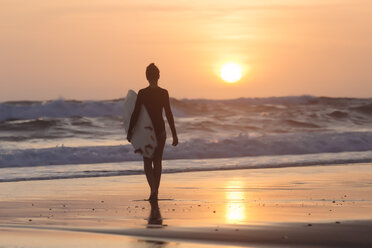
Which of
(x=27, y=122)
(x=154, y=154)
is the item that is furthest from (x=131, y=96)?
(x=27, y=122)

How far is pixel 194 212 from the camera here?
367 inches

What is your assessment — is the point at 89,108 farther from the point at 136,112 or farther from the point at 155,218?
the point at 155,218

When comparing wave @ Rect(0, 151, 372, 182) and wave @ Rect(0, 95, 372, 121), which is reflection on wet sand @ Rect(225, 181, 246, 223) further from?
wave @ Rect(0, 95, 372, 121)

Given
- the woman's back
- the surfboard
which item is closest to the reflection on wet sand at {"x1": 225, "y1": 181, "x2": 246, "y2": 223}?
the surfboard

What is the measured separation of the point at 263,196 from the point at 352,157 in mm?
10226

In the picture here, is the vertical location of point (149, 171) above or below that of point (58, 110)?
below

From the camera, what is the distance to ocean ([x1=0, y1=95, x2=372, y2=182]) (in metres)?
19.3

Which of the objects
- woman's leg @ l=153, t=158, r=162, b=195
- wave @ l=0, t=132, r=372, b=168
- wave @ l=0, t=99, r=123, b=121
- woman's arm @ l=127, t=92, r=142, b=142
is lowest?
woman's leg @ l=153, t=158, r=162, b=195

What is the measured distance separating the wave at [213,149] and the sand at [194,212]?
20.4 feet

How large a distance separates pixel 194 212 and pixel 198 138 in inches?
631

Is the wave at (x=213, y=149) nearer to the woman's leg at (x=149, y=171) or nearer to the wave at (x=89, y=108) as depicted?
the woman's leg at (x=149, y=171)

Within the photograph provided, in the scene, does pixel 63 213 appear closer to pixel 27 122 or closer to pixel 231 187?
pixel 231 187

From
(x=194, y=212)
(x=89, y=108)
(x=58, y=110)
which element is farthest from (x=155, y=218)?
(x=89, y=108)

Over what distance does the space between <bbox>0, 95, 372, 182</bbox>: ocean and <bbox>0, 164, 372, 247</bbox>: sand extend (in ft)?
10.9
